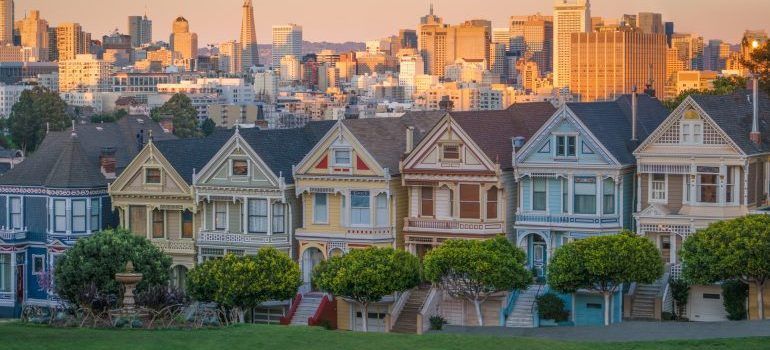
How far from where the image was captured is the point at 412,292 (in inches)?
2429

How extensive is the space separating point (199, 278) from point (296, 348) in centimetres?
1503

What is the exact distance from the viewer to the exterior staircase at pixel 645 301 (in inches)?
2288

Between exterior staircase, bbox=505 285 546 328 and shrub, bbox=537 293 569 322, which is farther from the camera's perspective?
exterior staircase, bbox=505 285 546 328

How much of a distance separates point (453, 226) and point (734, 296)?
9.85 m

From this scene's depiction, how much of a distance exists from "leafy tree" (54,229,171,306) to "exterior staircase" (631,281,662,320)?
15882 millimetres

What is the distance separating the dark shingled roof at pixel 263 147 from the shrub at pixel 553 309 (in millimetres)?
10709

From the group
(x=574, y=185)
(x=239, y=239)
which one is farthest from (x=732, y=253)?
(x=239, y=239)

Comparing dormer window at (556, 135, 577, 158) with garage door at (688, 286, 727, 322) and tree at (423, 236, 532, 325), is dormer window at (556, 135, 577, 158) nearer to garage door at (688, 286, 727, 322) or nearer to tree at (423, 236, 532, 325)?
tree at (423, 236, 532, 325)

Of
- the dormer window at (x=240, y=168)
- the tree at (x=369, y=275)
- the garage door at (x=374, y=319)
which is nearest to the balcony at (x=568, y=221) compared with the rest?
the tree at (x=369, y=275)

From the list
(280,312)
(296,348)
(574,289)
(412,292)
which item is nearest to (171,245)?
(280,312)

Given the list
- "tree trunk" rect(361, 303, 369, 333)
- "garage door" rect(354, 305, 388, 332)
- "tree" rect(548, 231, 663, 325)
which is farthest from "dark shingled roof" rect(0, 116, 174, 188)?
"tree" rect(548, 231, 663, 325)

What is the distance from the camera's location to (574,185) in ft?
197

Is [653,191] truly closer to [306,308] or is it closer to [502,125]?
[502,125]

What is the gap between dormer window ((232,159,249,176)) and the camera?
65000 millimetres
